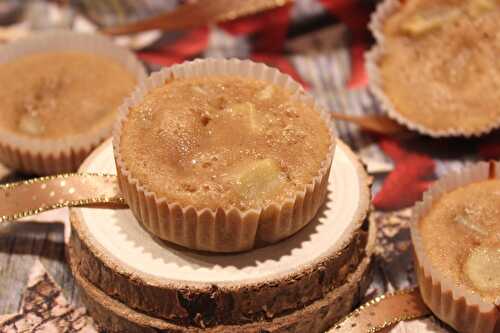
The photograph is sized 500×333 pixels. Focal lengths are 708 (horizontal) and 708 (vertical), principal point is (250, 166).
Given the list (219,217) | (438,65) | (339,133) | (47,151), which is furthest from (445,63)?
(47,151)

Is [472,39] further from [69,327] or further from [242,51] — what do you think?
[69,327]

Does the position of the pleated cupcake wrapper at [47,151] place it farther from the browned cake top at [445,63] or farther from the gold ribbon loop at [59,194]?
the browned cake top at [445,63]

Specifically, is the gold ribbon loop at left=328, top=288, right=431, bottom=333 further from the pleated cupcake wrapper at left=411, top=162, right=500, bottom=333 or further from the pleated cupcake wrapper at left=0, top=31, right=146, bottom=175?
the pleated cupcake wrapper at left=0, top=31, right=146, bottom=175

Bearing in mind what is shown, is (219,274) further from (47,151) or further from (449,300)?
(47,151)

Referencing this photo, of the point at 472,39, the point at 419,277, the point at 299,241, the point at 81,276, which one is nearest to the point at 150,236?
the point at 81,276

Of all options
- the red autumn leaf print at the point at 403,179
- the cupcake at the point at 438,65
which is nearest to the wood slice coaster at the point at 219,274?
the red autumn leaf print at the point at 403,179

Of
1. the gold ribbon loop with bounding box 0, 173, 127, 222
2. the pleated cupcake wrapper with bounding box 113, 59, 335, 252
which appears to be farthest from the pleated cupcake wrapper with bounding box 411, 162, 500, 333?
the gold ribbon loop with bounding box 0, 173, 127, 222
